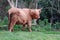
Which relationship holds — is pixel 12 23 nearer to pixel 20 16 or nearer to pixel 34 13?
pixel 20 16

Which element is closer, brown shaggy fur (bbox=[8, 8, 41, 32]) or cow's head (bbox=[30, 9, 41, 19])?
brown shaggy fur (bbox=[8, 8, 41, 32])

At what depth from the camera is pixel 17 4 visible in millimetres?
15461

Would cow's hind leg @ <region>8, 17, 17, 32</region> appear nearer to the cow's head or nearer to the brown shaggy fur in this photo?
the brown shaggy fur

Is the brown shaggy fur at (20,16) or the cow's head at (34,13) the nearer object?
the brown shaggy fur at (20,16)

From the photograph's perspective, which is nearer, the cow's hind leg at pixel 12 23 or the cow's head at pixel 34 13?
the cow's hind leg at pixel 12 23

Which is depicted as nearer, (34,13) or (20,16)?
(20,16)

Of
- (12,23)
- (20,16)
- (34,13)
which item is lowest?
(12,23)

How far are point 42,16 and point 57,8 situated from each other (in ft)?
3.48

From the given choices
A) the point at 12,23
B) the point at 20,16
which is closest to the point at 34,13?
the point at 20,16

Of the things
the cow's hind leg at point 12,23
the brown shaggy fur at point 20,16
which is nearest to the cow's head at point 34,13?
the brown shaggy fur at point 20,16

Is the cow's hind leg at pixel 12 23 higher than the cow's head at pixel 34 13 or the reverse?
the reverse

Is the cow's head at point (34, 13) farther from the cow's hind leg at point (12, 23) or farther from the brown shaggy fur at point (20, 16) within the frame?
the cow's hind leg at point (12, 23)

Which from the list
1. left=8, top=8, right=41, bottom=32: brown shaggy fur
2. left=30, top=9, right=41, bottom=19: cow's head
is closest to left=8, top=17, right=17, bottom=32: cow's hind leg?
left=8, top=8, right=41, bottom=32: brown shaggy fur

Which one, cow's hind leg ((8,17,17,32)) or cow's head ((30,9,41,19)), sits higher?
cow's head ((30,9,41,19))
